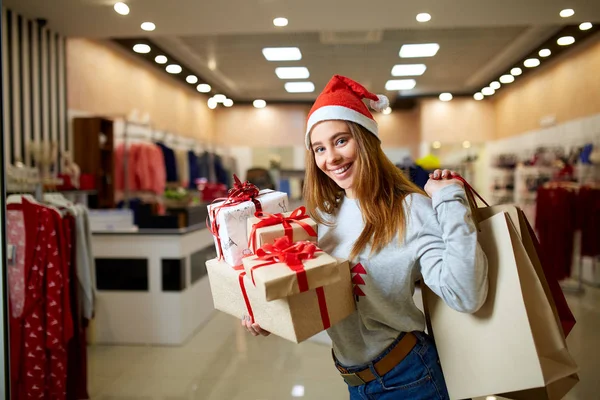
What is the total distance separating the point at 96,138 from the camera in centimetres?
446

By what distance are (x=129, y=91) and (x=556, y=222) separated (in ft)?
11.0

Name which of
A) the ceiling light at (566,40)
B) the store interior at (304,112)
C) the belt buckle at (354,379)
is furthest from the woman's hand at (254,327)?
the ceiling light at (566,40)

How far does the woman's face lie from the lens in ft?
4.27

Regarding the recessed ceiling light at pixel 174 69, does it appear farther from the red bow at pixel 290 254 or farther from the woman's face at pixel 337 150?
the red bow at pixel 290 254

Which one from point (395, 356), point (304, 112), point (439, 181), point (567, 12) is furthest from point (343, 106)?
point (567, 12)

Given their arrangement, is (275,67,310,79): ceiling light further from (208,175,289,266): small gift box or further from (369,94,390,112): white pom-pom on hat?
(208,175,289,266): small gift box

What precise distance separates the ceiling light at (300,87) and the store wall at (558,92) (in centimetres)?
90

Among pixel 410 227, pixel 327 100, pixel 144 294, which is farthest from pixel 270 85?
pixel 144 294

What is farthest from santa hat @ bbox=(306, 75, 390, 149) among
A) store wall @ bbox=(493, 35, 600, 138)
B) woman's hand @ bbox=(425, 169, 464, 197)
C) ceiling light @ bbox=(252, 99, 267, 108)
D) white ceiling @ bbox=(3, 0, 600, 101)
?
store wall @ bbox=(493, 35, 600, 138)

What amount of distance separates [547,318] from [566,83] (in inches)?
61.1

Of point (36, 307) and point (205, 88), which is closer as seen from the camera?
point (205, 88)

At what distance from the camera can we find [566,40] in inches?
87.4

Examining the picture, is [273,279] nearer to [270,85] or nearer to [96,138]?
[270,85]

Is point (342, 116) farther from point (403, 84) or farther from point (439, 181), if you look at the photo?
point (403, 84)
